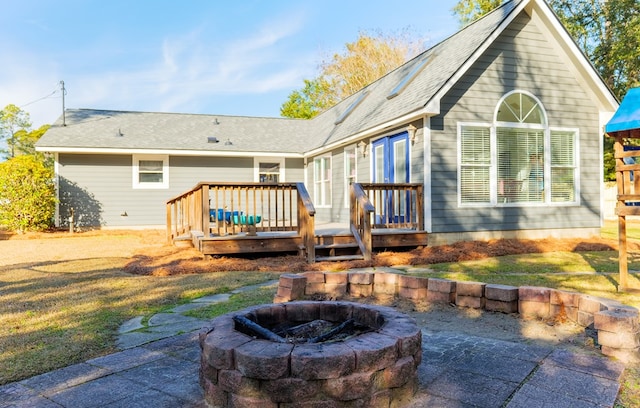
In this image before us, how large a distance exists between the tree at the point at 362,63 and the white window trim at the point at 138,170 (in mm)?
15433

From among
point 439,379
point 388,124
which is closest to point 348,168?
point 388,124

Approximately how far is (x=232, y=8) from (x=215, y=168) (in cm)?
884

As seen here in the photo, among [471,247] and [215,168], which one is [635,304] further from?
[215,168]

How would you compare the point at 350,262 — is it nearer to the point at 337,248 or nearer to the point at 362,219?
the point at 337,248

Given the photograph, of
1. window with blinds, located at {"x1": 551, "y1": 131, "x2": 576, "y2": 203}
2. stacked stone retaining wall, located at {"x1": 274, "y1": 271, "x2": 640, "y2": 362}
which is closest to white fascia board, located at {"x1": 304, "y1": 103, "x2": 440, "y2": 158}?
window with blinds, located at {"x1": 551, "y1": 131, "x2": 576, "y2": 203}

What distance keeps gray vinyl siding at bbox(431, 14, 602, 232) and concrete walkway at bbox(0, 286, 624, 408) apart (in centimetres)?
644

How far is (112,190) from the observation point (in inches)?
576

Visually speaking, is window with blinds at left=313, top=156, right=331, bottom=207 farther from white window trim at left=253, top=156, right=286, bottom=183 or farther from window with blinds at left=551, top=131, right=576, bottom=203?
window with blinds at left=551, top=131, right=576, bottom=203

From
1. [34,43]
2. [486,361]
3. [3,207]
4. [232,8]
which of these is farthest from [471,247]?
[34,43]

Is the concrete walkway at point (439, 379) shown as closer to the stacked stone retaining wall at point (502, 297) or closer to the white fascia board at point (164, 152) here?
the stacked stone retaining wall at point (502, 297)

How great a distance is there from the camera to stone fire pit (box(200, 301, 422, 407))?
2055mm

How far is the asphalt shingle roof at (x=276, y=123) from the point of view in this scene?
9773mm

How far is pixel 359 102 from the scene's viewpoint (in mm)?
14211

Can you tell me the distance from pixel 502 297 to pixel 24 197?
1438cm
